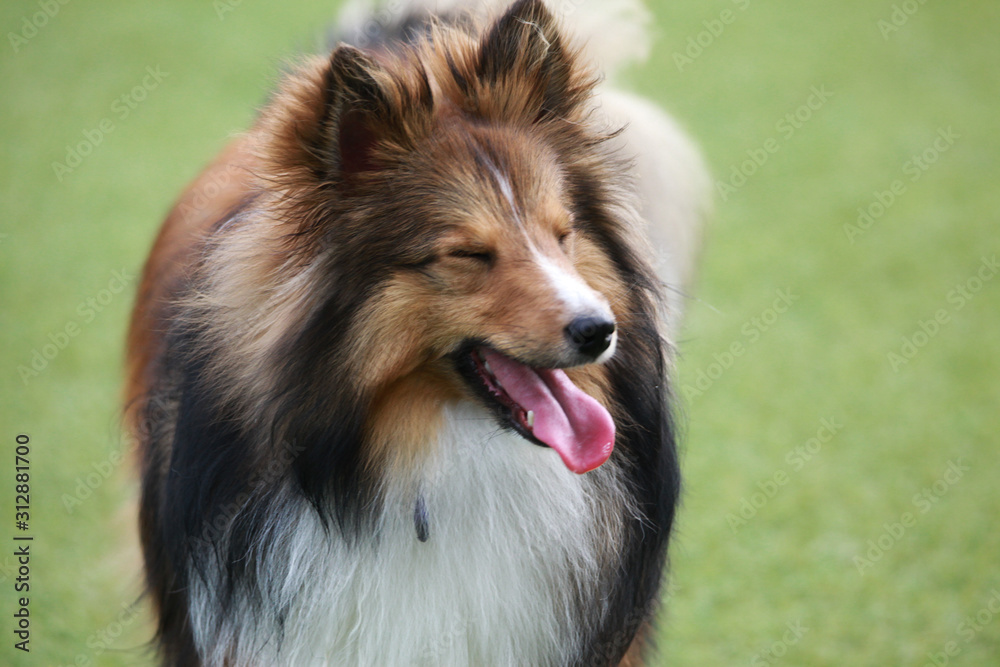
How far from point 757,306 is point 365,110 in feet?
15.5

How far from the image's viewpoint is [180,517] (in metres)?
2.29

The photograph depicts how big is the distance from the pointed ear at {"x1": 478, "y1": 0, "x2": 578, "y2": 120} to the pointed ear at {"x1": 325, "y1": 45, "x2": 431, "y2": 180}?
0.70 feet

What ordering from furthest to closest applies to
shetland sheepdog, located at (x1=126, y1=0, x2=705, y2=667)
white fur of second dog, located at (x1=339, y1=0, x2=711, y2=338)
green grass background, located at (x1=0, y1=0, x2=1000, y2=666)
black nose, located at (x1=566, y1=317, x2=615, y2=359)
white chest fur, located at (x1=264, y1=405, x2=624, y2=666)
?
1. green grass background, located at (x1=0, y1=0, x2=1000, y2=666)
2. white fur of second dog, located at (x1=339, y1=0, x2=711, y2=338)
3. white chest fur, located at (x1=264, y1=405, x2=624, y2=666)
4. shetland sheepdog, located at (x1=126, y1=0, x2=705, y2=667)
5. black nose, located at (x1=566, y1=317, x2=615, y2=359)

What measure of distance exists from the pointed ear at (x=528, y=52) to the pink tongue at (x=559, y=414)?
685 millimetres

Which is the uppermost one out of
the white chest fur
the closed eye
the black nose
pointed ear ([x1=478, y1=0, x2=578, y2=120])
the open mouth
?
pointed ear ([x1=478, y1=0, x2=578, y2=120])

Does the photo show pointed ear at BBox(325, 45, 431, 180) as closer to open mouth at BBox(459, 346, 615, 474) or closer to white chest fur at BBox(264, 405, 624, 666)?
open mouth at BBox(459, 346, 615, 474)

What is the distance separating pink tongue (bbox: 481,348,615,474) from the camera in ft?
6.78

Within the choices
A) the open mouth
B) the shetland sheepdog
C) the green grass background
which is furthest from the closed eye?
the green grass background

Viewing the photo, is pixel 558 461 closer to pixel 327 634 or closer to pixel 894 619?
pixel 327 634

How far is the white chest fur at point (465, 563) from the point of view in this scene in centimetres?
218

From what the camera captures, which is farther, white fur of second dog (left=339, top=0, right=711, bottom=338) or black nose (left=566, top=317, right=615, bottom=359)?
white fur of second dog (left=339, top=0, right=711, bottom=338)

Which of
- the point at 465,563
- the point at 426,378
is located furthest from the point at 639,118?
the point at 465,563

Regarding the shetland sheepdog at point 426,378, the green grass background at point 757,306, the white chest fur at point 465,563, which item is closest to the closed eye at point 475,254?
the shetland sheepdog at point 426,378

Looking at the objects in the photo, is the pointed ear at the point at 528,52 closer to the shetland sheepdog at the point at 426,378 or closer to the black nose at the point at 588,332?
the shetland sheepdog at the point at 426,378
